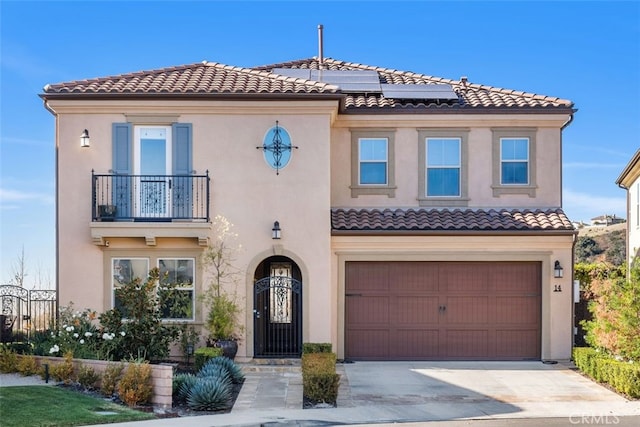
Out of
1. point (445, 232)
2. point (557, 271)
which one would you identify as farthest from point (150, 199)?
point (557, 271)

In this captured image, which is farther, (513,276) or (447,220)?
(513,276)

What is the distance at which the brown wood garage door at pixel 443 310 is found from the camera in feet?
60.4

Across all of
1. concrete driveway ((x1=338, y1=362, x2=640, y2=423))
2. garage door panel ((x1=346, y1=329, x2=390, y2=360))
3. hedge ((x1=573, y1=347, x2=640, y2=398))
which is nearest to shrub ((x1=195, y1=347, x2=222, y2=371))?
concrete driveway ((x1=338, y1=362, x2=640, y2=423))

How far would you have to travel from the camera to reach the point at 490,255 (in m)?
18.4

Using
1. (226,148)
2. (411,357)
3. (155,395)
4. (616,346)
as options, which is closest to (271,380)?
(155,395)

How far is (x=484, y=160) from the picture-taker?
1934 cm

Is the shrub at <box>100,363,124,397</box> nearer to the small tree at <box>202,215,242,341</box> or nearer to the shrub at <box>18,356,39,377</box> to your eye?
the shrub at <box>18,356,39,377</box>

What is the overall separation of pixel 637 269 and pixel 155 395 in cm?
992

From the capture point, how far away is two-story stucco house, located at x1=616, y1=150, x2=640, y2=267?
2472 centimetres

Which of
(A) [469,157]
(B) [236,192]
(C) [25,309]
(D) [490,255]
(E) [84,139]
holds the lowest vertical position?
(C) [25,309]

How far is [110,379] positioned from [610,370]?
9.61m

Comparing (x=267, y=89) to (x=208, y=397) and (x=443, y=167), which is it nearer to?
(x=443, y=167)

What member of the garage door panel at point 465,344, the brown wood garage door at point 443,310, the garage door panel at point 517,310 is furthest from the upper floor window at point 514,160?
the garage door panel at point 465,344

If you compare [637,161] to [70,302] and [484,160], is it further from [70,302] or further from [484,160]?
[70,302]
